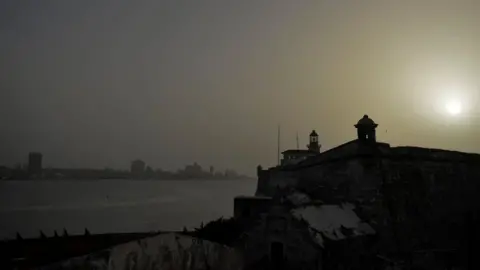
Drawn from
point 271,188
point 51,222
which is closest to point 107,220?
point 51,222

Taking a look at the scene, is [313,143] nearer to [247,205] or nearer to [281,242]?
[247,205]

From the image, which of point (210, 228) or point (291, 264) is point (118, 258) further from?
point (210, 228)

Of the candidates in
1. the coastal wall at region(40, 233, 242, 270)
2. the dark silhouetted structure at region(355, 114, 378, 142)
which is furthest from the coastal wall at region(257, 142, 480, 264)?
the coastal wall at region(40, 233, 242, 270)

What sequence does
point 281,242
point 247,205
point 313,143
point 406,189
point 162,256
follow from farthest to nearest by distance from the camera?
point 313,143, point 247,205, point 406,189, point 281,242, point 162,256

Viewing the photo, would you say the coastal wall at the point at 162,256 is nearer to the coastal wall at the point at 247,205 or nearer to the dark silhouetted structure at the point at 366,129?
the dark silhouetted structure at the point at 366,129

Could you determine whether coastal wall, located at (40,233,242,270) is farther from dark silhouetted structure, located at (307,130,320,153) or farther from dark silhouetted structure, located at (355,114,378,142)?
dark silhouetted structure, located at (307,130,320,153)

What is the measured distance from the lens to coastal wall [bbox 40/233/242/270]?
418 inches

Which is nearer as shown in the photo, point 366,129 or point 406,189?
point 406,189

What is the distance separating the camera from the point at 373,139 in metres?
17.8

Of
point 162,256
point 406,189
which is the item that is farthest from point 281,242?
point 406,189

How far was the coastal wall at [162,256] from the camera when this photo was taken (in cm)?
1062

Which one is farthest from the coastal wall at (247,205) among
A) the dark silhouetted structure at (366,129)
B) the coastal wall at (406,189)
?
the dark silhouetted structure at (366,129)

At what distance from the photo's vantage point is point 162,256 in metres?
11.5

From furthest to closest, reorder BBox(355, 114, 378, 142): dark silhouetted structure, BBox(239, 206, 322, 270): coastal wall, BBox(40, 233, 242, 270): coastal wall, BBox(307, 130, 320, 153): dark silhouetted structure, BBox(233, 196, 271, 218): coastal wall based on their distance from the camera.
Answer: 1. BBox(307, 130, 320, 153): dark silhouetted structure
2. BBox(233, 196, 271, 218): coastal wall
3. BBox(355, 114, 378, 142): dark silhouetted structure
4. BBox(239, 206, 322, 270): coastal wall
5. BBox(40, 233, 242, 270): coastal wall
